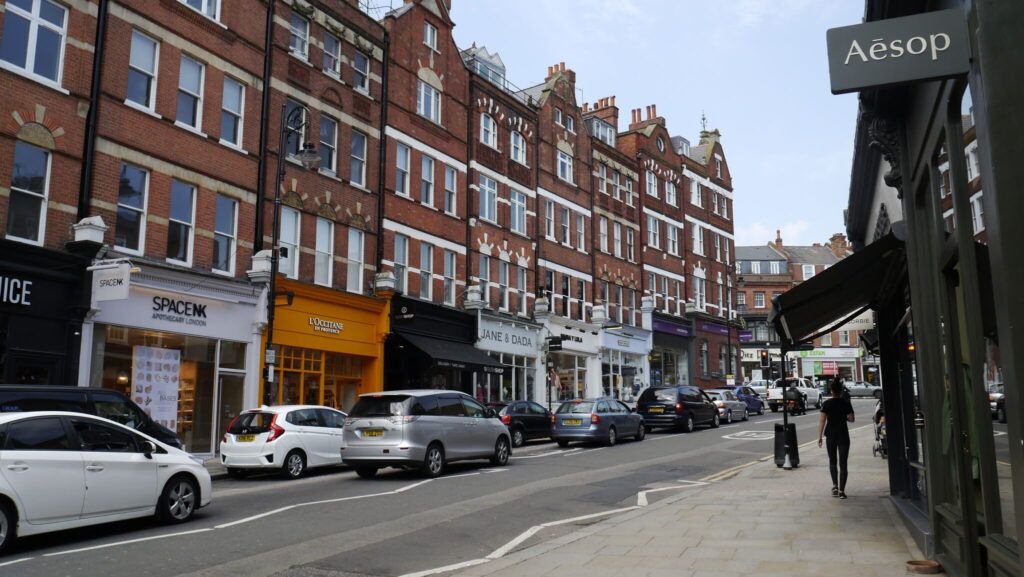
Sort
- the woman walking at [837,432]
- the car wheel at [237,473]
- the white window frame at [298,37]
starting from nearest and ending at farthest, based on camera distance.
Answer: the woman walking at [837,432] → the car wheel at [237,473] → the white window frame at [298,37]

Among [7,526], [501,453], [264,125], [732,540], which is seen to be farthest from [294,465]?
[264,125]

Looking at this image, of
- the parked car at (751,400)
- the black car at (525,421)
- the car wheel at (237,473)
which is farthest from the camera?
the parked car at (751,400)

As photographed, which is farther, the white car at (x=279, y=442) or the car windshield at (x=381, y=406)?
the white car at (x=279, y=442)

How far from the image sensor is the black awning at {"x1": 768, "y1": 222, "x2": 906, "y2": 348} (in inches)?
328

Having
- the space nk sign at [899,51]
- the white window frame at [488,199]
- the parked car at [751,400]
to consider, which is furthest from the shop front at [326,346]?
the parked car at [751,400]

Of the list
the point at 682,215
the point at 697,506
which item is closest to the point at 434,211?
the point at 697,506

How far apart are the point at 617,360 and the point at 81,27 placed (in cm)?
2861

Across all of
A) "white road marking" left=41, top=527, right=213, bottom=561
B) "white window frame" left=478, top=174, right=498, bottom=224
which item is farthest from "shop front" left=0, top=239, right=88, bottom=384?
"white window frame" left=478, top=174, right=498, bottom=224

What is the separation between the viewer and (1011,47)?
4043 mm

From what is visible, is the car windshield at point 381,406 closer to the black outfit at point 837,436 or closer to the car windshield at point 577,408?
the black outfit at point 837,436

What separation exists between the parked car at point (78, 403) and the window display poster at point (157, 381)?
15.4ft

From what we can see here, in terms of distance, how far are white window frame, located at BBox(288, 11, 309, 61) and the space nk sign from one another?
21718 millimetres

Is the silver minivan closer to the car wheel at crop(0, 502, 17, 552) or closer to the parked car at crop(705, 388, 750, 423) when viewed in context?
the car wheel at crop(0, 502, 17, 552)

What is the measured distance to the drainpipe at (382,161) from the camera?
86.7ft
